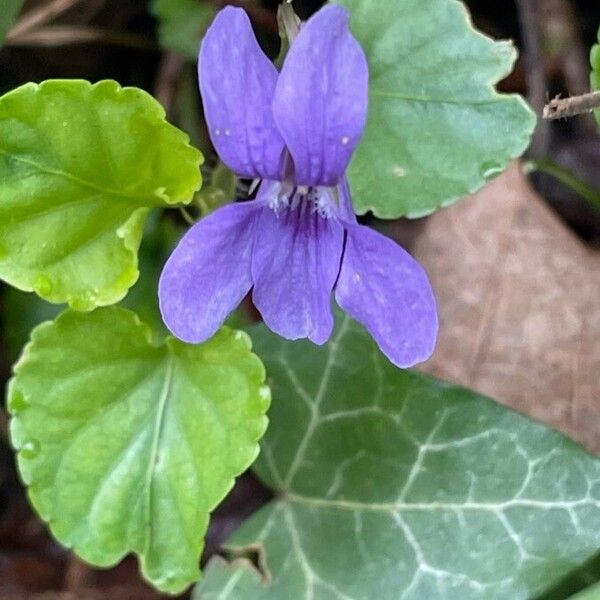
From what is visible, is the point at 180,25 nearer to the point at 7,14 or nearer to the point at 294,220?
the point at 7,14

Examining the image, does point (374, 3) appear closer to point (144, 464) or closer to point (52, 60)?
point (144, 464)

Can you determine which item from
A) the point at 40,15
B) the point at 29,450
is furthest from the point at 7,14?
the point at 29,450

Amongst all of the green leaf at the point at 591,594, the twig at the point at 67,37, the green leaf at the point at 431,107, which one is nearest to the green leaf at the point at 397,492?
the green leaf at the point at 591,594

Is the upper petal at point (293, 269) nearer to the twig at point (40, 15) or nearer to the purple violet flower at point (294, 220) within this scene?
the purple violet flower at point (294, 220)

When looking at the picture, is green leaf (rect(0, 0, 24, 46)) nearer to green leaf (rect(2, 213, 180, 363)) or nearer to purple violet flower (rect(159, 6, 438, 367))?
green leaf (rect(2, 213, 180, 363))

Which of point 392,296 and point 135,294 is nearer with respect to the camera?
point 392,296

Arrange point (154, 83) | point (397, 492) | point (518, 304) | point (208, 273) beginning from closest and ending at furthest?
1. point (208, 273)
2. point (397, 492)
3. point (518, 304)
4. point (154, 83)
